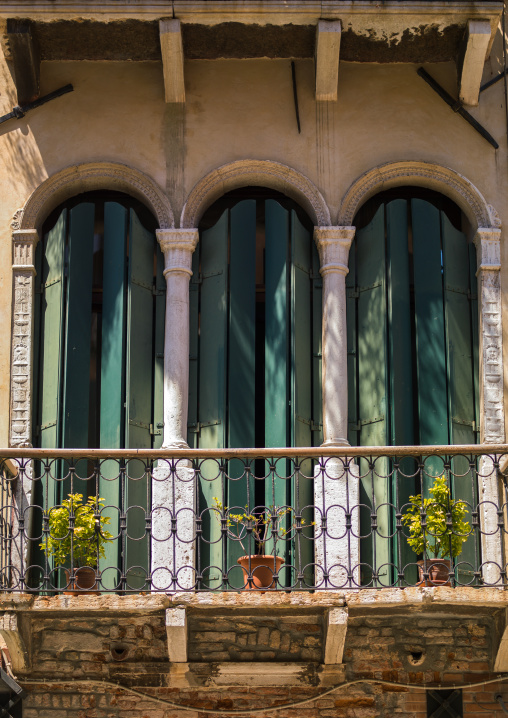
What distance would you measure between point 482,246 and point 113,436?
322 centimetres

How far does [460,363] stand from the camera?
9.78 metres

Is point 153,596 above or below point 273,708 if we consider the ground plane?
above

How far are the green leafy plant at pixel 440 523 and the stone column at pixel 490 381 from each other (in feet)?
1.36

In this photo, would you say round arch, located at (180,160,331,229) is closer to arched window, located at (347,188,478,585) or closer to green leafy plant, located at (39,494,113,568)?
arched window, located at (347,188,478,585)

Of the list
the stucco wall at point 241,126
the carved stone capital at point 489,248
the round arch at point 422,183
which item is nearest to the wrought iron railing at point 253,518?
the carved stone capital at point 489,248

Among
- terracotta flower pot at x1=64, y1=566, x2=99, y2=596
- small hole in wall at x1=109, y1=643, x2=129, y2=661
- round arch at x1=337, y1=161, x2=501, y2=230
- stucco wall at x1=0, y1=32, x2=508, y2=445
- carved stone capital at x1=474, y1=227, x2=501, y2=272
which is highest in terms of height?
stucco wall at x1=0, y1=32, x2=508, y2=445

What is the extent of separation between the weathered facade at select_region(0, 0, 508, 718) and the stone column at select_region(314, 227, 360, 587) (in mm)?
24

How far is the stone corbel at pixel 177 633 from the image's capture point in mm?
8297

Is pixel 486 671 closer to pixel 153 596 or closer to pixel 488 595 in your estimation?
pixel 488 595

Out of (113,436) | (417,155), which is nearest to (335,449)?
(113,436)

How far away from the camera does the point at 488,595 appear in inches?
325

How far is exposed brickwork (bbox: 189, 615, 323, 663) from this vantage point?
28.8 feet

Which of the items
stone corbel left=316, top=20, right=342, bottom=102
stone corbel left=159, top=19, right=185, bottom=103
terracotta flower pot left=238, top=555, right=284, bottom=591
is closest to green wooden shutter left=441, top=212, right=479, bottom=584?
stone corbel left=316, top=20, right=342, bottom=102

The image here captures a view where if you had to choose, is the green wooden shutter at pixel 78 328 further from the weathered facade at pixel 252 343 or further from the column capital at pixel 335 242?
the column capital at pixel 335 242
